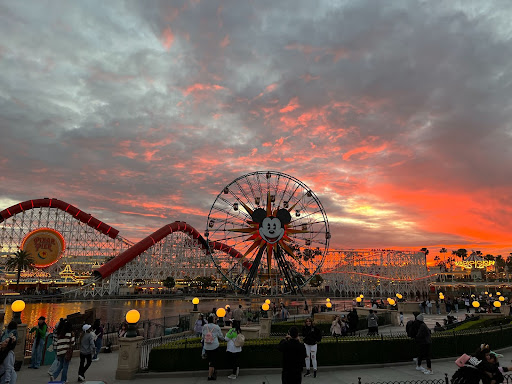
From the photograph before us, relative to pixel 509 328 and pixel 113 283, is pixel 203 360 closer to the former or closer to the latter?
pixel 509 328

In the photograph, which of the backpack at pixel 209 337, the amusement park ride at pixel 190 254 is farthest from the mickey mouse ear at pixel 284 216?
the backpack at pixel 209 337

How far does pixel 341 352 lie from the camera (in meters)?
11.4

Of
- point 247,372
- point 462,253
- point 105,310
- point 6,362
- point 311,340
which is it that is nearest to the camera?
point 6,362

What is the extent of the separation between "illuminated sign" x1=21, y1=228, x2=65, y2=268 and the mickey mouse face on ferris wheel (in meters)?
45.9

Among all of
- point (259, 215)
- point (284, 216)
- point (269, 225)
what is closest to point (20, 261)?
point (259, 215)

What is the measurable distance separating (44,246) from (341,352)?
75.7m

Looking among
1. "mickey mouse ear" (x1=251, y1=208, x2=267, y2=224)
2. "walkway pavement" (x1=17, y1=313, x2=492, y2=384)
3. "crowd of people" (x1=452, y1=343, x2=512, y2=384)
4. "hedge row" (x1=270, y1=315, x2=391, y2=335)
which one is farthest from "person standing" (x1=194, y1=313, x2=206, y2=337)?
"mickey mouse ear" (x1=251, y1=208, x2=267, y2=224)

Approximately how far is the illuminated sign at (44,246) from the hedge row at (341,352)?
70539 millimetres

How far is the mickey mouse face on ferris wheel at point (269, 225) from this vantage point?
160 ft

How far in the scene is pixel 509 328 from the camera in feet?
49.0

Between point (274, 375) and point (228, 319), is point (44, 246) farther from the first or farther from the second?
point (274, 375)

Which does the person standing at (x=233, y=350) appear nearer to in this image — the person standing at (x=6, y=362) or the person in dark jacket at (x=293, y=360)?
the person in dark jacket at (x=293, y=360)

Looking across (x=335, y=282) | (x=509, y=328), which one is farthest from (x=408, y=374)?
(x=335, y=282)

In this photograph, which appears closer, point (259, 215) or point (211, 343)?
point (211, 343)
